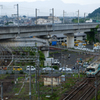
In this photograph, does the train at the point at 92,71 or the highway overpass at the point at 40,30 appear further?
the highway overpass at the point at 40,30

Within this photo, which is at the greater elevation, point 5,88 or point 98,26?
point 98,26

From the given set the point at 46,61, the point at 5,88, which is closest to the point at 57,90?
the point at 5,88

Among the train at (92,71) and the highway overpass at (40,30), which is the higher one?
the highway overpass at (40,30)

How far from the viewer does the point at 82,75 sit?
35.2 ft

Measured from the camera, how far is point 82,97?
7445 mm

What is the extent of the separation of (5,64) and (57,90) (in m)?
4.18

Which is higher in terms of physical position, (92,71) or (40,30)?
(40,30)

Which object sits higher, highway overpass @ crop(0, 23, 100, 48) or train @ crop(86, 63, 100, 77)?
highway overpass @ crop(0, 23, 100, 48)

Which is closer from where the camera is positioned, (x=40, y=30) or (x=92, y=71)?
(x=92, y=71)

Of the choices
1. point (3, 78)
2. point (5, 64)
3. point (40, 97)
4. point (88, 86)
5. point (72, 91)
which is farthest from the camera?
point (5, 64)

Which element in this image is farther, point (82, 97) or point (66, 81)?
point (66, 81)

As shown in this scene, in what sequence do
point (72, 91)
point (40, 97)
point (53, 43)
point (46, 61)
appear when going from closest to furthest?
point (40, 97), point (72, 91), point (46, 61), point (53, 43)

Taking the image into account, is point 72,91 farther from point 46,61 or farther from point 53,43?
point 53,43

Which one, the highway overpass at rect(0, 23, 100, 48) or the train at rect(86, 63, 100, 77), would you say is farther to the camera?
the highway overpass at rect(0, 23, 100, 48)
